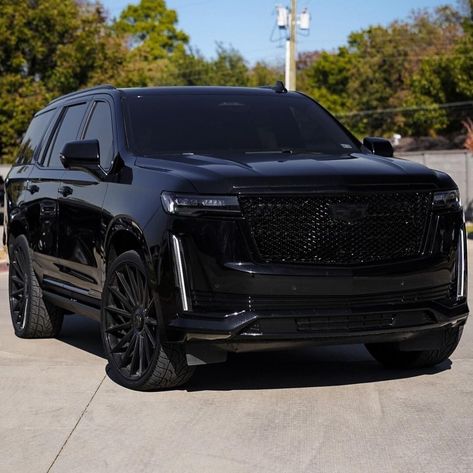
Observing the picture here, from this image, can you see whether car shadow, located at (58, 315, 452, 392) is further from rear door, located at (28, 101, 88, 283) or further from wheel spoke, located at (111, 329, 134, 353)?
rear door, located at (28, 101, 88, 283)

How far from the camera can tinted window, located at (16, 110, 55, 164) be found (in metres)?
9.05

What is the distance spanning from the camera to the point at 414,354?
709 centimetres

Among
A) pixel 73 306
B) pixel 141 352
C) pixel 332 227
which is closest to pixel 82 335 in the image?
pixel 73 306

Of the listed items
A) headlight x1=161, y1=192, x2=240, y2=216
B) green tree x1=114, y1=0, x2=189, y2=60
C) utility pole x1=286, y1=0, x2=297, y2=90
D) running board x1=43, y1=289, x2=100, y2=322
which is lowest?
green tree x1=114, y1=0, x2=189, y2=60

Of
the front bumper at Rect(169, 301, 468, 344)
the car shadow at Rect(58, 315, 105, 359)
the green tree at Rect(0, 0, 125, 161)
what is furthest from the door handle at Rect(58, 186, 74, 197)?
the green tree at Rect(0, 0, 125, 161)

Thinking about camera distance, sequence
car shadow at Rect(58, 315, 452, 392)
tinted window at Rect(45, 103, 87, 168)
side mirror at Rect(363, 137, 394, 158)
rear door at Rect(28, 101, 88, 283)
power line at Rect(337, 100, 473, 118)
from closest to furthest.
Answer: car shadow at Rect(58, 315, 452, 392) < side mirror at Rect(363, 137, 394, 158) < rear door at Rect(28, 101, 88, 283) < tinted window at Rect(45, 103, 87, 168) < power line at Rect(337, 100, 473, 118)

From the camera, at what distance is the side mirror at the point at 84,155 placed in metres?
7.02

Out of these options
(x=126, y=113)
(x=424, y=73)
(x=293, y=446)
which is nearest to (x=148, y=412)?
(x=293, y=446)

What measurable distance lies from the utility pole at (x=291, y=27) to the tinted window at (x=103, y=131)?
29.2m

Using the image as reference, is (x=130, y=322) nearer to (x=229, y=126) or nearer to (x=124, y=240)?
(x=124, y=240)

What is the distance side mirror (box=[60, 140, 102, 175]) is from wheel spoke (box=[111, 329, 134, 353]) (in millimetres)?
1176

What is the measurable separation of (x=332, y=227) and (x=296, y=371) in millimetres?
1538

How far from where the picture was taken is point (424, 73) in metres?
59.4

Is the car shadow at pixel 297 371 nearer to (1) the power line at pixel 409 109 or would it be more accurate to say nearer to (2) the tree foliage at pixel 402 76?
(2) the tree foliage at pixel 402 76
